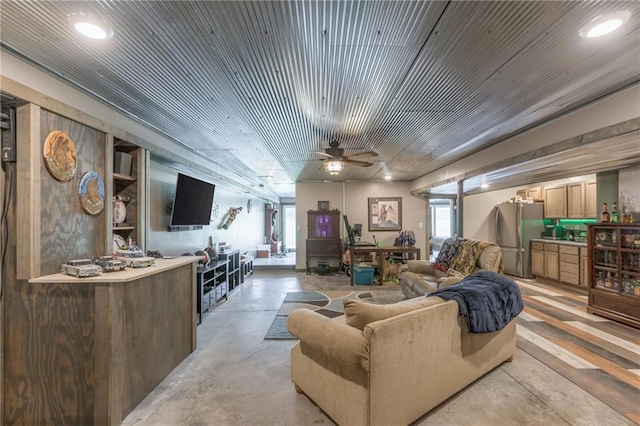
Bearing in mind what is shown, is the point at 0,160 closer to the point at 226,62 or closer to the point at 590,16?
the point at 226,62

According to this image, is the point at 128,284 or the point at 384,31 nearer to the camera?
the point at 384,31

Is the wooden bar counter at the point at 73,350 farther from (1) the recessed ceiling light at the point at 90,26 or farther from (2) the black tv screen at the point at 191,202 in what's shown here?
(2) the black tv screen at the point at 191,202

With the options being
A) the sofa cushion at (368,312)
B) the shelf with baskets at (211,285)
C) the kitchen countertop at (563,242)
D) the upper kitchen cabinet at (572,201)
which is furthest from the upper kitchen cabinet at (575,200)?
the shelf with baskets at (211,285)

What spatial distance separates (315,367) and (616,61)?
3025 millimetres

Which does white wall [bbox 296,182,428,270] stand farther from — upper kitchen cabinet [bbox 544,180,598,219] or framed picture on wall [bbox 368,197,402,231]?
upper kitchen cabinet [bbox 544,180,598,219]

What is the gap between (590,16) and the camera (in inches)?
57.9

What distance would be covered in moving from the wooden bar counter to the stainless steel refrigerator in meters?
6.90

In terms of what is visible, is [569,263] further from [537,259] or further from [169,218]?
[169,218]

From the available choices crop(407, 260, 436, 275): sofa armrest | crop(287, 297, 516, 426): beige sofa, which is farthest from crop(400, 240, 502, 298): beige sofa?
crop(287, 297, 516, 426): beige sofa

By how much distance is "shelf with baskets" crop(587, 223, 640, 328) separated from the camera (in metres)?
3.32

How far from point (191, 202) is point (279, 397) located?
2.84 meters

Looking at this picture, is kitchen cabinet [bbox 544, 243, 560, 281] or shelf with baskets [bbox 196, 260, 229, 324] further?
kitchen cabinet [bbox 544, 243, 560, 281]

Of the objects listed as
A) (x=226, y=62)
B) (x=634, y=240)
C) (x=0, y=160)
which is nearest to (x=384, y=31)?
(x=226, y=62)

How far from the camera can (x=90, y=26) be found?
4.93 ft
